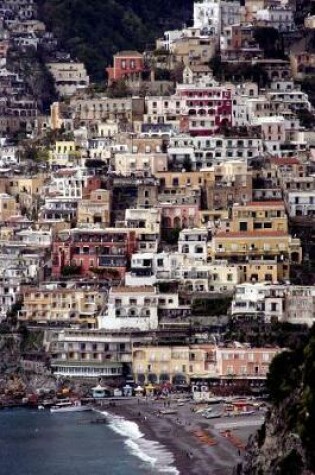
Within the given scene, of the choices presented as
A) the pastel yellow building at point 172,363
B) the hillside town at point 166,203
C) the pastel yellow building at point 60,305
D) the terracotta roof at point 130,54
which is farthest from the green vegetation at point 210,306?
the terracotta roof at point 130,54

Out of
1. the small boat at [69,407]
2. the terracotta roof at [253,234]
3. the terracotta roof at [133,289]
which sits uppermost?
the terracotta roof at [253,234]

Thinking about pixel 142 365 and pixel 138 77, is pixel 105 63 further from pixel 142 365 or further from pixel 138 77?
pixel 142 365

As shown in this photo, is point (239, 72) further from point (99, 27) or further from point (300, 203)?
point (300, 203)

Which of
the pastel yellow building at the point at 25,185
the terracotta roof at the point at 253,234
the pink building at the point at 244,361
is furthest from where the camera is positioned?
the pastel yellow building at the point at 25,185

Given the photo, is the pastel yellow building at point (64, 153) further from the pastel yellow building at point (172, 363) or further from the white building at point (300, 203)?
the pastel yellow building at point (172, 363)

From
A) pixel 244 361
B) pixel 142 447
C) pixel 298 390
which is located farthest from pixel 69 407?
pixel 298 390

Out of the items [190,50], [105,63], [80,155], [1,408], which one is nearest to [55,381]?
[1,408]
